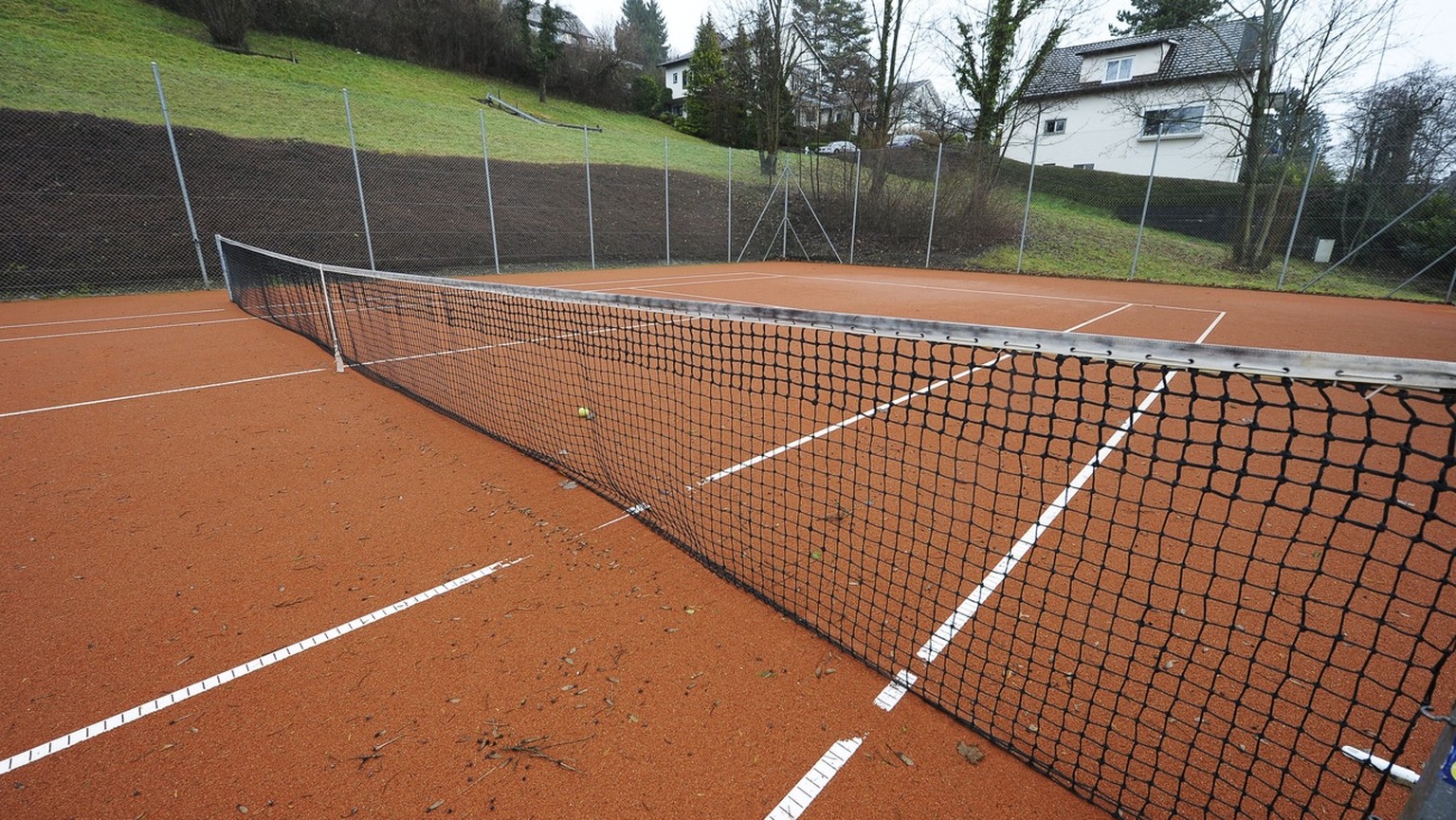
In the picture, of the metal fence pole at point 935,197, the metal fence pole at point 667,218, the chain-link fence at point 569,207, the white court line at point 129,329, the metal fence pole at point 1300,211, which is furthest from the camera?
the metal fence pole at point 667,218

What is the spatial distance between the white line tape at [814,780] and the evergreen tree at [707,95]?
36.7m

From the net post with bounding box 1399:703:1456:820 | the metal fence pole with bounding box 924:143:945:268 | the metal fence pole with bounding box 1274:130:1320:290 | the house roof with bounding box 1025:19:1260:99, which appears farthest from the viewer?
the house roof with bounding box 1025:19:1260:99

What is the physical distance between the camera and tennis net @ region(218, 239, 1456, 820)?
214cm

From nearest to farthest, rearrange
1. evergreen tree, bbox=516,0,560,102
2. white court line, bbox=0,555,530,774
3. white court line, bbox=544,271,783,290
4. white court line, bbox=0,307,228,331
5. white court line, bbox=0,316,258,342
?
1. white court line, bbox=0,555,530,774
2. white court line, bbox=0,316,258,342
3. white court line, bbox=0,307,228,331
4. white court line, bbox=544,271,783,290
5. evergreen tree, bbox=516,0,560,102

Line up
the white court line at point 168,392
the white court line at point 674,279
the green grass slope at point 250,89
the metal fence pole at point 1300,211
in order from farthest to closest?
the metal fence pole at point 1300,211
the white court line at point 674,279
the green grass slope at point 250,89
the white court line at point 168,392

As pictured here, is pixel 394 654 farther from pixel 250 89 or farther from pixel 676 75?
pixel 676 75

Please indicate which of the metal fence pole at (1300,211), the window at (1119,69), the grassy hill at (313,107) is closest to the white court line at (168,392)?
the grassy hill at (313,107)

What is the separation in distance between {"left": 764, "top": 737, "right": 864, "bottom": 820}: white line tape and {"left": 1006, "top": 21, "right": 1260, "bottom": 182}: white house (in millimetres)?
30297

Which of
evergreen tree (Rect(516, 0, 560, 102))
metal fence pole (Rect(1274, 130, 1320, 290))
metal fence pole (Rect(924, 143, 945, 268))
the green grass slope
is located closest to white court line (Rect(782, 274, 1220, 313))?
metal fence pole (Rect(924, 143, 945, 268))

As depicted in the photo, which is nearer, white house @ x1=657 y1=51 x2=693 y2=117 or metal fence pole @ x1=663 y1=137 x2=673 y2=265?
metal fence pole @ x1=663 y1=137 x2=673 y2=265

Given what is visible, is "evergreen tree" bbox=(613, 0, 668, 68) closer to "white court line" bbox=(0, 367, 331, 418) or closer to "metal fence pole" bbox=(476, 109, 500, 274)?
"metal fence pole" bbox=(476, 109, 500, 274)

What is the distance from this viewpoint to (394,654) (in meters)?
2.78

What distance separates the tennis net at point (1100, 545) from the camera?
84.2 inches

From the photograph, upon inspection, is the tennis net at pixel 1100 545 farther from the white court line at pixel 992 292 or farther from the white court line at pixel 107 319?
the white court line at pixel 107 319
